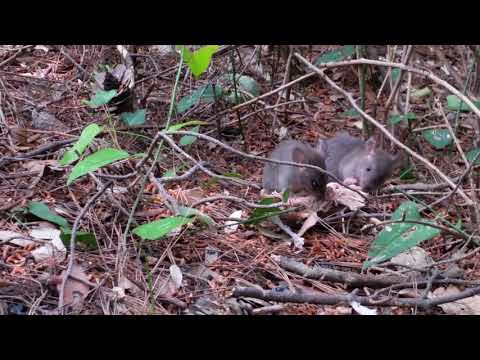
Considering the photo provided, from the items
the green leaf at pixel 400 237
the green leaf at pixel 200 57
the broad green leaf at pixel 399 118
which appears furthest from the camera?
the broad green leaf at pixel 399 118

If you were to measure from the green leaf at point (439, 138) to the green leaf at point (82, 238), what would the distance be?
2653 mm

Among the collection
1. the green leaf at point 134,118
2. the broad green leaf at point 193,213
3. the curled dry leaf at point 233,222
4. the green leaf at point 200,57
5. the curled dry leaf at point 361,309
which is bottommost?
the curled dry leaf at point 233,222

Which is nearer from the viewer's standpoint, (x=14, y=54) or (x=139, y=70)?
(x=14, y=54)

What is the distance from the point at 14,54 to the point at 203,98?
4.75 feet

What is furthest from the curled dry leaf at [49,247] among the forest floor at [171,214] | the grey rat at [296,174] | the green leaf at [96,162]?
the grey rat at [296,174]

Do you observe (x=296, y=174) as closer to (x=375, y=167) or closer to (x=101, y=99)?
(x=375, y=167)

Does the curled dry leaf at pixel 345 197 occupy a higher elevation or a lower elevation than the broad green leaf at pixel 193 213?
lower

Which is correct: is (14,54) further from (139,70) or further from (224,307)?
(224,307)

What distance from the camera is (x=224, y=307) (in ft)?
9.70

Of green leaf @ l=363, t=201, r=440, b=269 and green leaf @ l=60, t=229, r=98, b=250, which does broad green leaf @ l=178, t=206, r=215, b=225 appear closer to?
green leaf @ l=60, t=229, r=98, b=250

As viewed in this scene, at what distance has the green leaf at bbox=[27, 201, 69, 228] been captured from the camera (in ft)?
11.1

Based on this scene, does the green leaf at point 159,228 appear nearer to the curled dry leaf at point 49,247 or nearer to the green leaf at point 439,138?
the curled dry leaf at point 49,247


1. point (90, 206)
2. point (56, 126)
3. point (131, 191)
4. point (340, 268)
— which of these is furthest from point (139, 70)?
point (340, 268)

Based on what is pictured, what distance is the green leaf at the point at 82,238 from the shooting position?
3.15m
